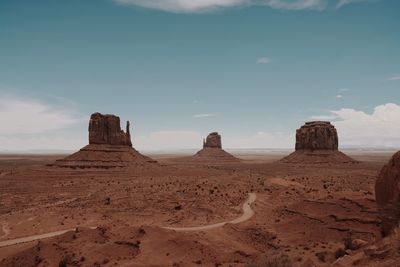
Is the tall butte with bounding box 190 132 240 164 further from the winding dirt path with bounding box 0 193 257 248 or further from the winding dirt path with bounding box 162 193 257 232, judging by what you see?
the winding dirt path with bounding box 0 193 257 248

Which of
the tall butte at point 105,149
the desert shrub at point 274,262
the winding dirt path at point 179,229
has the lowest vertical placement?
→ the winding dirt path at point 179,229

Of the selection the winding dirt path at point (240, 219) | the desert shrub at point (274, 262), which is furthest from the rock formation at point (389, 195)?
Result: the winding dirt path at point (240, 219)

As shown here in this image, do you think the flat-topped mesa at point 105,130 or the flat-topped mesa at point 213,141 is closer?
the flat-topped mesa at point 105,130

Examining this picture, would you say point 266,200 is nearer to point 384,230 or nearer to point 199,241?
point 199,241

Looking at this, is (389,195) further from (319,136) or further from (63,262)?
(319,136)

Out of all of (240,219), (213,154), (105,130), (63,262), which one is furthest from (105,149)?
(213,154)

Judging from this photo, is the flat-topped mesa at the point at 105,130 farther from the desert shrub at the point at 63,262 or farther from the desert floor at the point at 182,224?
the desert shrub at the point at 63,262
